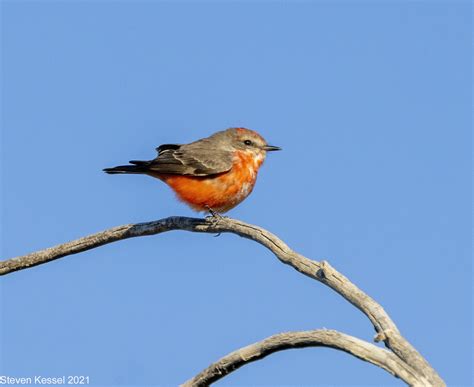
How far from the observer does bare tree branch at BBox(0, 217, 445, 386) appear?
535 cm

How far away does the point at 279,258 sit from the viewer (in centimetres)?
658

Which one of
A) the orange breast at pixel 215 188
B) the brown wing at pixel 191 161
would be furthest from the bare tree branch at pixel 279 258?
the brown wing at pixel 191 161

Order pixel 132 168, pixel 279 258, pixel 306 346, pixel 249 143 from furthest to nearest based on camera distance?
pixel 249 143
pixel 132 168
pixel 279 258
pixel 306 346

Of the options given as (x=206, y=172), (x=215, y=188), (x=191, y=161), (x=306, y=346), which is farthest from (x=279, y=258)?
(x=191, y=161)

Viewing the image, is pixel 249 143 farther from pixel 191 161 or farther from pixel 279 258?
pixel 279 258

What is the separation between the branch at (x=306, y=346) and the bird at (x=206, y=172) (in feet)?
13.1

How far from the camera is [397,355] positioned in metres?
5.35

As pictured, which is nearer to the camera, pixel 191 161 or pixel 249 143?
pixel 191 161

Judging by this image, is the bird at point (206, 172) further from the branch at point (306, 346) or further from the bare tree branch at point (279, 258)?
the branch at point (306, 346)

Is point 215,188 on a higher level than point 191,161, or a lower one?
lower

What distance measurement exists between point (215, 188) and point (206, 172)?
0.84 ft

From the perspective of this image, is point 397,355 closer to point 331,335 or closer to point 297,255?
point 331,335

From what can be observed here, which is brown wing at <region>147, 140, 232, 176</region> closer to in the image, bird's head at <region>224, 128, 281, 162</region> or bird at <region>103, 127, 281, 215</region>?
bird at <region>103, 127, 281, 215</region>

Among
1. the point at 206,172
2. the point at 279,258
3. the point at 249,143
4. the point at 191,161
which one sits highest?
the point at 249,143
